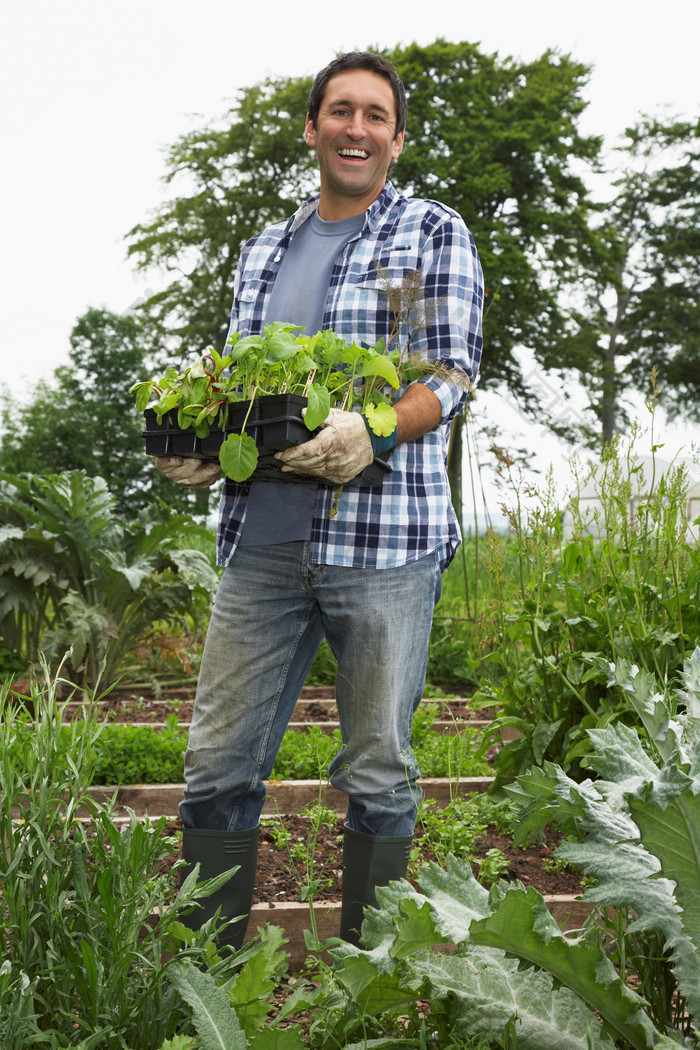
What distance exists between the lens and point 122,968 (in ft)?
4.44

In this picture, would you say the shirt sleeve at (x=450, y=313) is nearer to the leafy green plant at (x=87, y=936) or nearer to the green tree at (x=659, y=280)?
the leafy green plant at (x=87, y=936)

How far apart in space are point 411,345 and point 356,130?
52 cm

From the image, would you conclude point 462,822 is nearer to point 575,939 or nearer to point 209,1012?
point 575,939

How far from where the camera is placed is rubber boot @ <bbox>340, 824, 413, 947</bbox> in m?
2.04

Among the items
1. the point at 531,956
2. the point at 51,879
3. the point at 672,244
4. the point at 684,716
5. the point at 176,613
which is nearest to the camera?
the point at 531,956

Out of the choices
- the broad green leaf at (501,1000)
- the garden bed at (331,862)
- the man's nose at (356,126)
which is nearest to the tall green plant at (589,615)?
the garden bed at (331,862)

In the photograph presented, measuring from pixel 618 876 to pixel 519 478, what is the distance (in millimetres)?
2066

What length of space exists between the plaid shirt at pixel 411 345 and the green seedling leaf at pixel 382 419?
0.24m

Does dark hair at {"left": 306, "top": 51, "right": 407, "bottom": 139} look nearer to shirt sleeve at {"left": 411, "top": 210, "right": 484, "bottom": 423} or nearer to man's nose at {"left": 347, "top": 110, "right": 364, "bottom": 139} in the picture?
man's nose at {"left": 347, "top": 110, "right": 364, "bottom": 139}

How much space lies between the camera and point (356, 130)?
213 cm

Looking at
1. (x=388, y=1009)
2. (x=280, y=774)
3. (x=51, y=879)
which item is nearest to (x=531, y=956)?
(x=388, y=1009)

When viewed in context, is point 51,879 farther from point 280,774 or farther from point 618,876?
point 280,774

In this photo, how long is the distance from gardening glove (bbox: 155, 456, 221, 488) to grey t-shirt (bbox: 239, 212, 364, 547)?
138mm

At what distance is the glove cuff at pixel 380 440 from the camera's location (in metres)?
1.84
